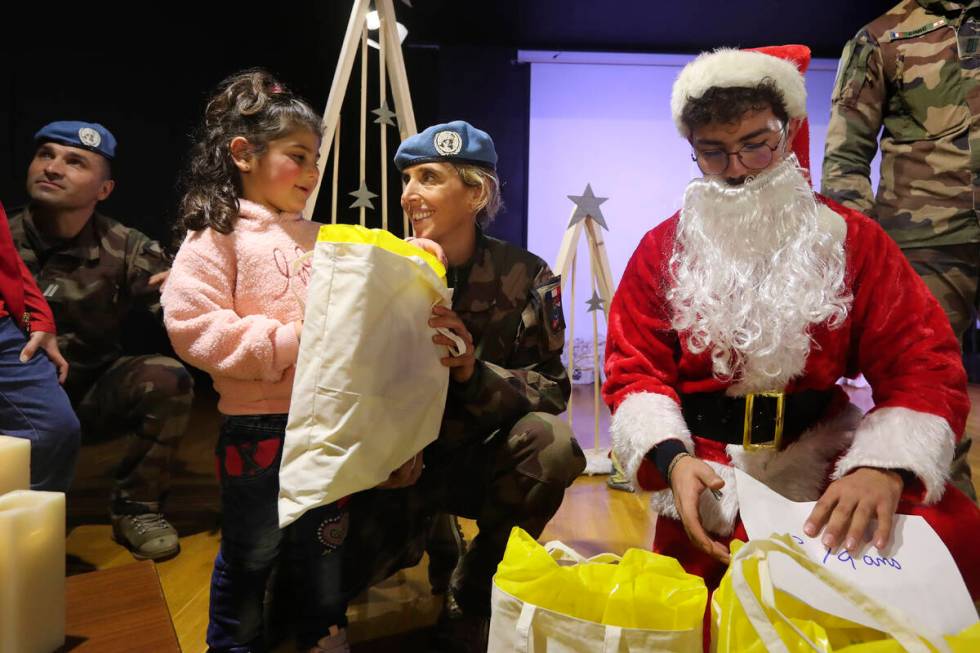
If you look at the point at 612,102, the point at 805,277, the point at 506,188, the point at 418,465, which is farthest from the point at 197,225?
the point at 612,102

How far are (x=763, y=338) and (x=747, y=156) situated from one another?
0.34 m

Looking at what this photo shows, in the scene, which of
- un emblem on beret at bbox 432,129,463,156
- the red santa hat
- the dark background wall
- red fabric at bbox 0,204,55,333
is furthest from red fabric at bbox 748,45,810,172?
the dark background wall

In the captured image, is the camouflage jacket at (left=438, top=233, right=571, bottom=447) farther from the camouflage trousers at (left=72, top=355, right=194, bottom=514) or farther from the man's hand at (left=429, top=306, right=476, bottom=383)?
the camouflage trousers at (left=72, top=355, right=194, bottom=514)

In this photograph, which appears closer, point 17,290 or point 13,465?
point 13,465

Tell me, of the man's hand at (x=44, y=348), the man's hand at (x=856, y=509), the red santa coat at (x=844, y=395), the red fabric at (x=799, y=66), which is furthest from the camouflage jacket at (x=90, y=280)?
the man's hand at (x=856, y=509)

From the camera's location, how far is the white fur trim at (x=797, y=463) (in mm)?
1231

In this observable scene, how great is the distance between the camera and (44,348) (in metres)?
1.96

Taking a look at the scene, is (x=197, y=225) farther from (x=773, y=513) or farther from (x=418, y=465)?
(x=773, y=513)

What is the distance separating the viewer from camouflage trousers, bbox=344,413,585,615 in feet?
5.14

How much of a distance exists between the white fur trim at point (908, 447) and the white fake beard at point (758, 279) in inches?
6.5

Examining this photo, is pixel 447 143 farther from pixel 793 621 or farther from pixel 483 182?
pixel 793 621

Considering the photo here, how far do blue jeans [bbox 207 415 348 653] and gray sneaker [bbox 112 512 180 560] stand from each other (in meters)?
0.86

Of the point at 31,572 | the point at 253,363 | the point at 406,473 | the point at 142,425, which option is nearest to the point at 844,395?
the point at 406,473

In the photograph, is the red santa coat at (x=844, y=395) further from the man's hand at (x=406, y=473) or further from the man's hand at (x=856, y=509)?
the man's hand at (x=406, y=473)
